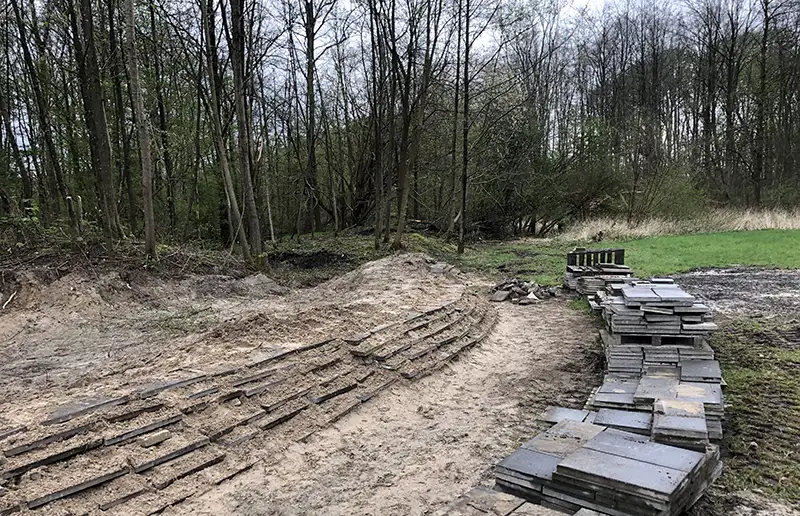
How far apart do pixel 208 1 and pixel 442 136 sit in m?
11.1

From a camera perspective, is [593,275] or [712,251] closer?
[593,275]

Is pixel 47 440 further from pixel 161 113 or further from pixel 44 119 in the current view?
pixel 161 113

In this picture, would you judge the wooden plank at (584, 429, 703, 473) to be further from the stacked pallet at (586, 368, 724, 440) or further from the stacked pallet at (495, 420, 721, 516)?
the stacked pallet at (586, 368, 724, 440)

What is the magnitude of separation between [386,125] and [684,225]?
1216 centimetres

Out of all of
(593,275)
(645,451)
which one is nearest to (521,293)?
(593,275)

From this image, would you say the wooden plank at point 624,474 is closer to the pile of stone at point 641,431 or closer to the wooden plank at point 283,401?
the pile of stone at point 641,431

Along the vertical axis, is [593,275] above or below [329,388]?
above

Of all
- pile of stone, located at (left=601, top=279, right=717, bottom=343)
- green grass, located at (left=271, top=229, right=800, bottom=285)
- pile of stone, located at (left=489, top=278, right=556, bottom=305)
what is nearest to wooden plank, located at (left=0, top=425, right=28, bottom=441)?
pile of stone, located at (left=601, top=279, right=717, bottom=343)

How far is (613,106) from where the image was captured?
2930cm

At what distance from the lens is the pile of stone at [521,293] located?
33.6ft

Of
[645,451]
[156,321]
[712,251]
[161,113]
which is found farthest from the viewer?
[161,113]

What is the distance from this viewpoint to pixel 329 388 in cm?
514

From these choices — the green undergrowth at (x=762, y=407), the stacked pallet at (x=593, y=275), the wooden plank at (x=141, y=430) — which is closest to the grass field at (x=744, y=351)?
the green undergrowth at (x=762, y=407)

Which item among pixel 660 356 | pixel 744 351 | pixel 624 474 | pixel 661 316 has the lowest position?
pixel 744 351
